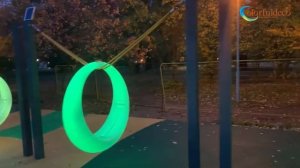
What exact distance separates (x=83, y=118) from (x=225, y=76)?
2.19 meters

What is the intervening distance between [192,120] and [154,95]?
12.0m

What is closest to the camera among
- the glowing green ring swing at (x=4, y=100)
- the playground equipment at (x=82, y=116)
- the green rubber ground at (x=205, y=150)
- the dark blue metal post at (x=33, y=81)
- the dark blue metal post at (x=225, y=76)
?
the dark blue metal post at (x=225, y=76)

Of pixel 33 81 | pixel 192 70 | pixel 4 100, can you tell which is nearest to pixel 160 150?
pixel 33 81

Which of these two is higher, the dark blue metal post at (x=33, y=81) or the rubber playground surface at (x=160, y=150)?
the dark blue metal post at (x=33, y=81)

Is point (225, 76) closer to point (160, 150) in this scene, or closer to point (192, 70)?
point (192, 70)

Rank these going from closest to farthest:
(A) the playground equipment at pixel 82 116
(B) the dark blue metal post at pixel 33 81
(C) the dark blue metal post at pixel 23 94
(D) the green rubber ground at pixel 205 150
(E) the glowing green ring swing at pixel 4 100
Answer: (A) the playground equipment at pixel 82 116 < (D) the green rubber ground at pixel 205 150 < (B) the dark blue metal post at pixel 33 81 < (C) the dark blue metal post at pixel 23 94 < (E) the glowing green ring swing at pixel 4 100

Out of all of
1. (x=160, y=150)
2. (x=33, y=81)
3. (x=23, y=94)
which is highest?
(x=33, y=81)

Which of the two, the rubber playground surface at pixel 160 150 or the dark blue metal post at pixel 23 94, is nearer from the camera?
the rubber playground surface at pixel 160 150

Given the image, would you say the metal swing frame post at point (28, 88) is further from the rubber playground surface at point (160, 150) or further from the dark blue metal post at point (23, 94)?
the rubber playground surface at point (160, 150)

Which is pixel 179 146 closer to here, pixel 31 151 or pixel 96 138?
pixel 96 138

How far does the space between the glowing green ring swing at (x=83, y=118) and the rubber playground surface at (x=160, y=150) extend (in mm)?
497

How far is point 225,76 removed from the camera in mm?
4016

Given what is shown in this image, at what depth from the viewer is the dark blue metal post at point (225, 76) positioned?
3.98 meters

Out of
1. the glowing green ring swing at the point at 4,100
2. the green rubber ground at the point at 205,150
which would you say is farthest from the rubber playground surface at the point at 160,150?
the glowing green ring swing at the point at 4,100
